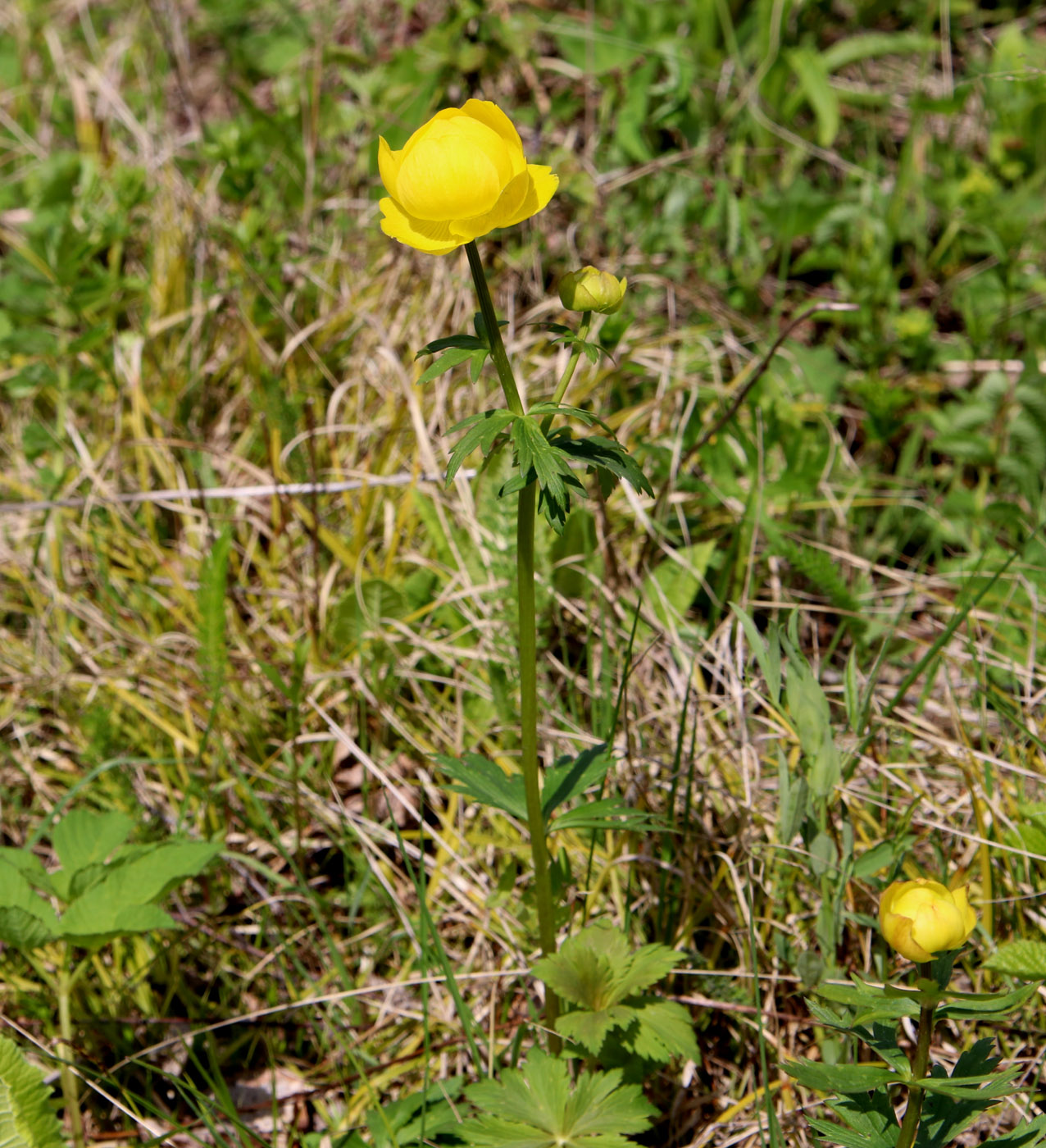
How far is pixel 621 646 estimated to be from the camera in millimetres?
1979

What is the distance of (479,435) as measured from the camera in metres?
1.13

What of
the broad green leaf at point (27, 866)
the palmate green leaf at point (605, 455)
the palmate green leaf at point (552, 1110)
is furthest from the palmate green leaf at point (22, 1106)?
the palmate green leaf at point (605, 455)

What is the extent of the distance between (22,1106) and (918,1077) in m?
1.11

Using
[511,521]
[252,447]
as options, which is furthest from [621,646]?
[252,447]

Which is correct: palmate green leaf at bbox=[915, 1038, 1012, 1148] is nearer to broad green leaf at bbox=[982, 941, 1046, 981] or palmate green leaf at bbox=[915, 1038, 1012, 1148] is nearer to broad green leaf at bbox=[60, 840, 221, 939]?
broad green leaf at bbox=[982, 941, 1046, 981]

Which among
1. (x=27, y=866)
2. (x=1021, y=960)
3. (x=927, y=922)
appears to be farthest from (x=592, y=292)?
(x=27, y=866)

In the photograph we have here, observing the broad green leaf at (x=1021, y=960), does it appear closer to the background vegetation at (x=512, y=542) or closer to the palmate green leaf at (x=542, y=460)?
the background vegetation at (x=512, y=542)

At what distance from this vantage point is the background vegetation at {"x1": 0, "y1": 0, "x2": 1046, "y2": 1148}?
1680 millimetres

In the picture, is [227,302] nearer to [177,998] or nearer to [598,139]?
[598,139]

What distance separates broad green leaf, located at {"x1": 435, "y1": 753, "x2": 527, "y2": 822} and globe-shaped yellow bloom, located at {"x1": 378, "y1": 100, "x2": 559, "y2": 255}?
657 mm

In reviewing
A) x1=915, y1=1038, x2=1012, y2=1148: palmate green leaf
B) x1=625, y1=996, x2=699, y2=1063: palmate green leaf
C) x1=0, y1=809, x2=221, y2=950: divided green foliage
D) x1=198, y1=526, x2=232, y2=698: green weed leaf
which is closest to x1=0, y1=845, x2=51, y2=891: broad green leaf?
x1=0, y1=809, x2=221, y2=950: divided green foliage

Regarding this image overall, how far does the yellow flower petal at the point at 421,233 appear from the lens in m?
1.12

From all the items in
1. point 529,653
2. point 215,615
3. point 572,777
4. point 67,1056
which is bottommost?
point 67,1056

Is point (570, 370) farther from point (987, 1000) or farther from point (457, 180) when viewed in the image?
point (987, 1000)
